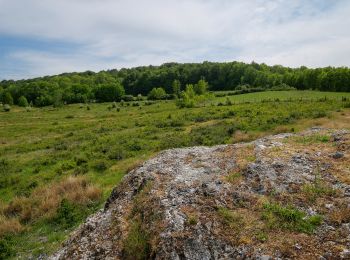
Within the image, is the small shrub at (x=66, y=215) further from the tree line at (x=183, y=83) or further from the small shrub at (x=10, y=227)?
the tree line at (x=183, y=83)

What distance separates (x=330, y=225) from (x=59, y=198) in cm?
1538

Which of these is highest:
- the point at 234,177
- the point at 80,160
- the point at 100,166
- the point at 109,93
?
the point at 234,177

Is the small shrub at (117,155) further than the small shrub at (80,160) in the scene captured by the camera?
No

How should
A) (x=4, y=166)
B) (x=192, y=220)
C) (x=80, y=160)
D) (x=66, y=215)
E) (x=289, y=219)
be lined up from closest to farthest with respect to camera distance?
1. (x=289, y=219)
2. (x=192, y=220)
3. (x=66, y=215)
4. (x=80, y=160)
5. (x=4, y=166)

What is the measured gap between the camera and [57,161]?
3244cm

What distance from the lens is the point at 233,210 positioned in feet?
40.0

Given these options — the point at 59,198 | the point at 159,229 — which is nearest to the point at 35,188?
the point at 59,198

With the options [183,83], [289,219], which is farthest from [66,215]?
[183,83]

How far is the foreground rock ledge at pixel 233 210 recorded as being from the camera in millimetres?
10430

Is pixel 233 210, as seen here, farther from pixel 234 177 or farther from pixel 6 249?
pixel 6 249

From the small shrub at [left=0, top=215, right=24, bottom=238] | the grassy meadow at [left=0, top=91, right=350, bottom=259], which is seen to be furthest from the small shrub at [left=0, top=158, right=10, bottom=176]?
the small shrub at [left=0, top=215, right=24, bottom=238]

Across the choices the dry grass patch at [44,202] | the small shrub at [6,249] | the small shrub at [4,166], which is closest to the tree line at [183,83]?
the small shrub at [4,166]

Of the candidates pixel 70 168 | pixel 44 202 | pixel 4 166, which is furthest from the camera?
pixel 4 166

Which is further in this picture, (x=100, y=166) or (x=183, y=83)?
(x=183, y=83)
